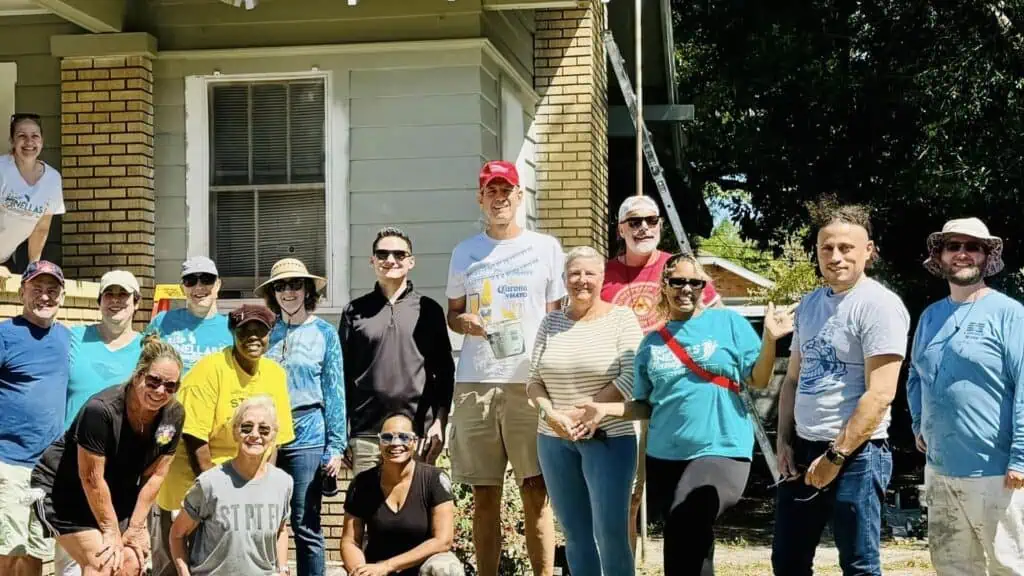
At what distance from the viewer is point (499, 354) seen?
5.96 metres

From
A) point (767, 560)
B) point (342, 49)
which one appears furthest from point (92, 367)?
point (767, 560)

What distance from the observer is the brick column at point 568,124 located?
10.1 m

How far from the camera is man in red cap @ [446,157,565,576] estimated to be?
5.99 m

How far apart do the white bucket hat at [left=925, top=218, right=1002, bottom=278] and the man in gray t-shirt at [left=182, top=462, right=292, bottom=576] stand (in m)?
2.87

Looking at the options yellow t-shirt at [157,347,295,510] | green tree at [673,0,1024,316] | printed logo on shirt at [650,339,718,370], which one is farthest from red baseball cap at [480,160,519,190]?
green tree at [673,0,1024,316]

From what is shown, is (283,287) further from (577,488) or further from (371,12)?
(371,12)

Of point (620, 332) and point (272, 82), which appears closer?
point (620, 332)

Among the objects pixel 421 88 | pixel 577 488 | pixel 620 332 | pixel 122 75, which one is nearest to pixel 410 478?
pixel 577 488

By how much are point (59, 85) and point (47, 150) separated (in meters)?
0.44

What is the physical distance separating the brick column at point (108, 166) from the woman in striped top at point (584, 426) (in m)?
3.74

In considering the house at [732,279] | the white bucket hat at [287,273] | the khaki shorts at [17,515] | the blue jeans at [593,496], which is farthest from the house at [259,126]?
the house at [732,279]

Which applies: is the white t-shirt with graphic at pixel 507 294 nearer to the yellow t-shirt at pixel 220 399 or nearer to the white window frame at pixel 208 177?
the yellow t-shirt at pixel 220 399

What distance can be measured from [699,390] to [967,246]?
118 centimetres

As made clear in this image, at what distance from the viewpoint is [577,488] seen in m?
5.58
